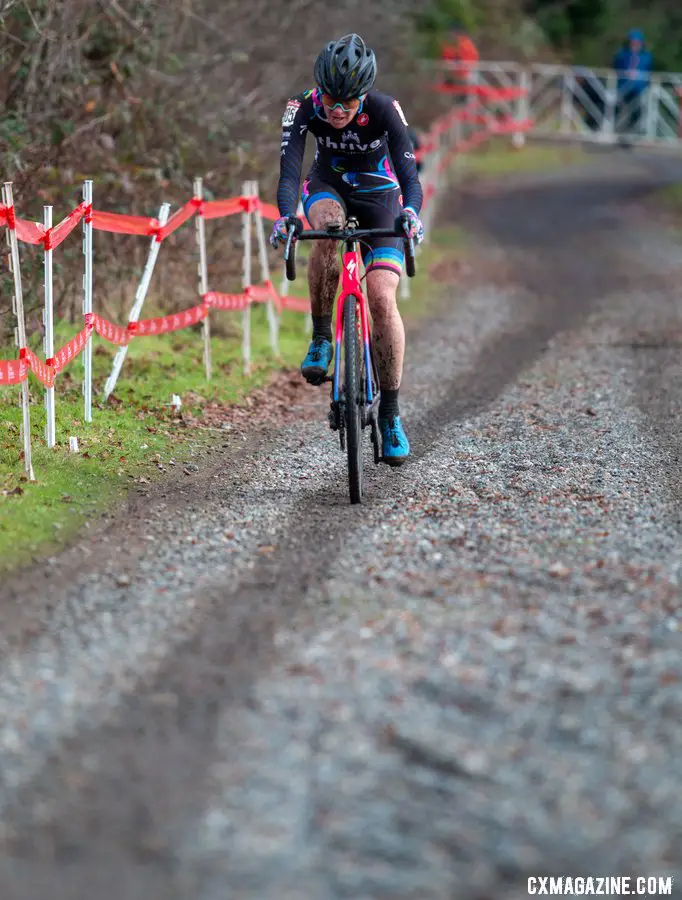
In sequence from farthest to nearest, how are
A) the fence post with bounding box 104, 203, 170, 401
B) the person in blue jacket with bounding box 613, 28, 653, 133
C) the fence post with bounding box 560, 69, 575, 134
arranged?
the fence post with bounding box 560, 69, 575, 134, the person in blue jacket with bounding box 613, 28, 653, 133, the fence post with bounding box 104, 203, 170, 401

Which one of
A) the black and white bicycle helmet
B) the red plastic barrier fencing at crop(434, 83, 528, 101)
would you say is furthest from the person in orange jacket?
the black and white bicycle helmet

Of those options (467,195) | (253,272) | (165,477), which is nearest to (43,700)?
(165,477)

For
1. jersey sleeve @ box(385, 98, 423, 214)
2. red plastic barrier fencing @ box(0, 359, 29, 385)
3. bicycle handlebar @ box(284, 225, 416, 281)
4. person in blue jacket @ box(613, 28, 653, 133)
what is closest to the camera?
bicycle handlebar @ box(284, 225, 416, 281)

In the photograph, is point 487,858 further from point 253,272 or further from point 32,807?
point 253,272

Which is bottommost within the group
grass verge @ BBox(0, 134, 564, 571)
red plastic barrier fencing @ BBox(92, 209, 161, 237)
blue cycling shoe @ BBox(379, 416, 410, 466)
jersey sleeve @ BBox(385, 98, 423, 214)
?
grass verge @ BBox(0, 134, 564, 571)

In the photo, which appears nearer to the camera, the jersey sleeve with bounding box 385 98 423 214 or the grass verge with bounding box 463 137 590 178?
the jersey sleeve with bounding box 385 98 423 214

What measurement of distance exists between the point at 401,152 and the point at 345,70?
0.60m

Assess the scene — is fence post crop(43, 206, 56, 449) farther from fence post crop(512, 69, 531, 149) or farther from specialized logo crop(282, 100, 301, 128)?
fence post crop(512, 69, 531, 149)

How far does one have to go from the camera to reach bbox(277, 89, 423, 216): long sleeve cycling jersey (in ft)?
23.3

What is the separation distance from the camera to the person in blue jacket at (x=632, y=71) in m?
30.9

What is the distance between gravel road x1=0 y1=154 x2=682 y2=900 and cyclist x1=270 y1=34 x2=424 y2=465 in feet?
2.59

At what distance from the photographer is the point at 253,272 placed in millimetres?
14695

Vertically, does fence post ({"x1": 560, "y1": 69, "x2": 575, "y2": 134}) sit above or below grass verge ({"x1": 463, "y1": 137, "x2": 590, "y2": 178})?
above

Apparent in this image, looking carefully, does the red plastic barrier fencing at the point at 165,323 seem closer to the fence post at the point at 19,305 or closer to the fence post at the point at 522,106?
the fence post at the point at 19,305
